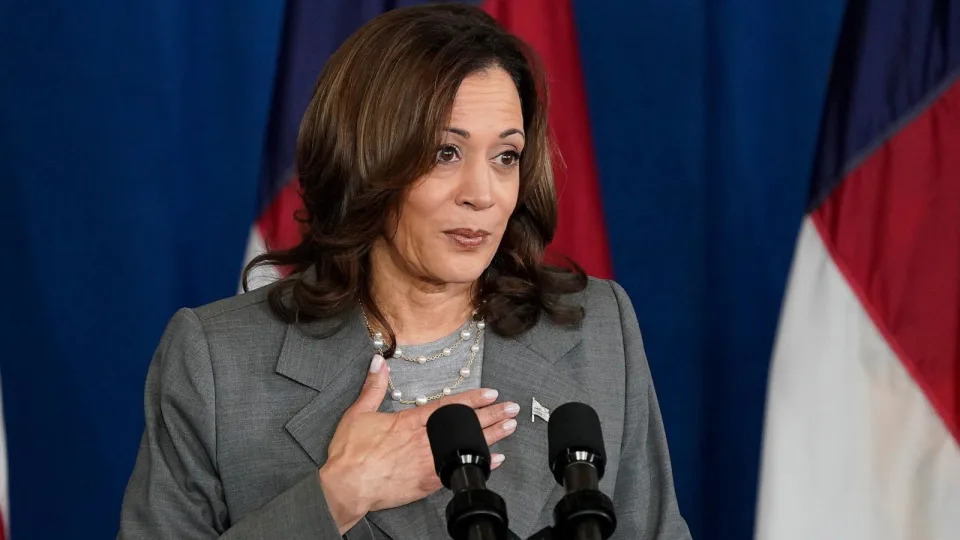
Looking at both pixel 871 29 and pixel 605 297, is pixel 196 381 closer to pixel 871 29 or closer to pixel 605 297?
pixel 605 297

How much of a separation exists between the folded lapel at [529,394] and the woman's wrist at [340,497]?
0.21m

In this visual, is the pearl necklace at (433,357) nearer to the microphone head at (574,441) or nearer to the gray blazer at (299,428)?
the gray blazer at (299,428)

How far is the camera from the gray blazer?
163 cm

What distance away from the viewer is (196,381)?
1673mm

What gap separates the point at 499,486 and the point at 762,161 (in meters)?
1.12

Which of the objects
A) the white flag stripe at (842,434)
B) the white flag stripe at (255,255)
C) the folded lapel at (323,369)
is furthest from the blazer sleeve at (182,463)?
the white flag stripe at (842,434)

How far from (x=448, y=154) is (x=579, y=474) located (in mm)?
718

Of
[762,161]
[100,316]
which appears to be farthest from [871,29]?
[100,316]

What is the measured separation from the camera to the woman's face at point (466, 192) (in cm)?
166

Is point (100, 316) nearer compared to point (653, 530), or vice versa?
point (653, 530)

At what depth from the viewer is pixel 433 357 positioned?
5.90 feet

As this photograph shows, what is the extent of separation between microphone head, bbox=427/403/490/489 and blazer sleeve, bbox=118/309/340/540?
47 cm

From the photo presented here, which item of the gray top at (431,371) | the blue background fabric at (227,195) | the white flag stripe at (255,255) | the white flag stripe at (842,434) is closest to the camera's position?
the gray top at (431,371)

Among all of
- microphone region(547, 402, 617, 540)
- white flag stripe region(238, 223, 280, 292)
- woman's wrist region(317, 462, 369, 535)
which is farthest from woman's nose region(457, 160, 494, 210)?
white flag stripe region(238, 223, 280, 292)
